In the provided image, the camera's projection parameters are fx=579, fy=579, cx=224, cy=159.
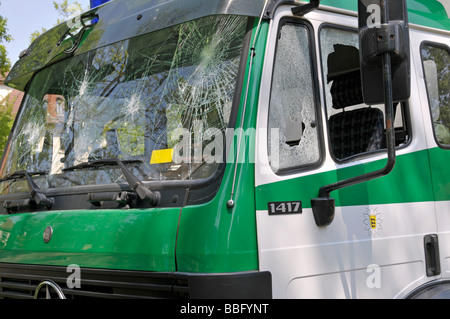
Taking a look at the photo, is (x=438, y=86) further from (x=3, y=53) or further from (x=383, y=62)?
(x=3, y=53)

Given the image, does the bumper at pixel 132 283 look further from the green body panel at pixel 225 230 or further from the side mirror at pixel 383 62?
the side mirror at pixel 383 62

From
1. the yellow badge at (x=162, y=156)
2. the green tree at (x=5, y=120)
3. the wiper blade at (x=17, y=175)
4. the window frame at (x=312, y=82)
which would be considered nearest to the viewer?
the window frame at (x=312, y=82)

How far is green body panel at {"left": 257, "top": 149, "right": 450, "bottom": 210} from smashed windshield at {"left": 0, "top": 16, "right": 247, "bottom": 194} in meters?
0.37

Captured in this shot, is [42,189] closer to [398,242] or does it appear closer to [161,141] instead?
[161,141]

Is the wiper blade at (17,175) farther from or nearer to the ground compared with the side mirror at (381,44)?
nearer to the ground

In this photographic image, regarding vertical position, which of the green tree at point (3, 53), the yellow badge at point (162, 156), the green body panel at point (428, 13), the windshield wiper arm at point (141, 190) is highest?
the green tree at point (3, 53)

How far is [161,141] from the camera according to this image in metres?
3.19

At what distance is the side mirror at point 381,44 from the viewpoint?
281cm

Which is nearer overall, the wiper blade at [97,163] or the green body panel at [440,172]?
the wiper blade at [97,163]

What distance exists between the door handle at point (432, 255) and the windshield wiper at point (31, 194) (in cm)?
225

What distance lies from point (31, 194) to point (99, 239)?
75cm

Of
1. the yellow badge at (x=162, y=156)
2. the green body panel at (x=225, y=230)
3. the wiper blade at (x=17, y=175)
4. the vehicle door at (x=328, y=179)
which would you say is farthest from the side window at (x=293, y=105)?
the wiper blade at (x=17, y=175)

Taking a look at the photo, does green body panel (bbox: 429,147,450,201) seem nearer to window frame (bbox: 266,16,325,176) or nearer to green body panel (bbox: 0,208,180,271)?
window frame (bbox: 266,16,325,176)
